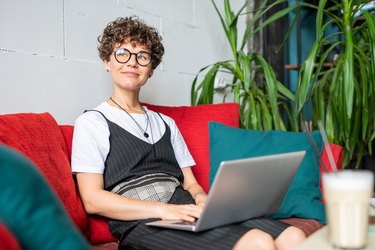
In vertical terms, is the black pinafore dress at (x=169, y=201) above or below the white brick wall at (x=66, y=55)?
below

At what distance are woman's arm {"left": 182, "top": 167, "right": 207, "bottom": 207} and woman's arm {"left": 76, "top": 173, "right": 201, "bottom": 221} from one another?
0.23 m

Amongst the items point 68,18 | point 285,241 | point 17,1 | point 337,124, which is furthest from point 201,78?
point 285,241

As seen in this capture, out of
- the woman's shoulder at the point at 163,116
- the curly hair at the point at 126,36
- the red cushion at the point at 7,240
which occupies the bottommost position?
the red cushion at the point at 7,240

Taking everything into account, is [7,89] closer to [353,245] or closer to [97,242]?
[97,242]

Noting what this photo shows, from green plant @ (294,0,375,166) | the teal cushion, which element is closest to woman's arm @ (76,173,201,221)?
the teal cushion

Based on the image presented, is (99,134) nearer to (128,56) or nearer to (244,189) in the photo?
(128,56)

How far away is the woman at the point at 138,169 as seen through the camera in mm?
1288

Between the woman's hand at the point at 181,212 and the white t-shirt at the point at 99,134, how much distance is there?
264 mm

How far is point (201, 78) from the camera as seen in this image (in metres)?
2.81

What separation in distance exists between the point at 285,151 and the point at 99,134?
2.35ft

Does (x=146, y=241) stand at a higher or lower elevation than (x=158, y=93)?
lower

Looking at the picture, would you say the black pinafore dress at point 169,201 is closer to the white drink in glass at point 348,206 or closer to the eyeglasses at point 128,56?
the eyeglasses at point 128,56

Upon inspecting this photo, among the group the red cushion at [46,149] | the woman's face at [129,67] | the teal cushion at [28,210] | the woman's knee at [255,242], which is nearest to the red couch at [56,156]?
the red cushion at [46,149]

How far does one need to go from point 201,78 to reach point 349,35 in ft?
2.99
